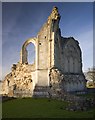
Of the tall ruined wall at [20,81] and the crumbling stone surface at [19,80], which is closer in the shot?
the tall ruined wall at [20,81]

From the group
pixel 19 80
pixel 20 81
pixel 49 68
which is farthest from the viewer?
pixel 19 80

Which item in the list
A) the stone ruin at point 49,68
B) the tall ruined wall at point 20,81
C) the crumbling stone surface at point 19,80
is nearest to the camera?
the stone ruin at point 49,68

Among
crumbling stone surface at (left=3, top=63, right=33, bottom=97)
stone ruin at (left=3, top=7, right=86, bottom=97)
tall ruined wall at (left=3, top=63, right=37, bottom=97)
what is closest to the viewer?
stone ruin at (left=3, top=7, right=86, bottom=97)

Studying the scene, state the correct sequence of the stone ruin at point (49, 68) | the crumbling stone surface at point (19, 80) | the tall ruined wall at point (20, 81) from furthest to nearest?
the crumbling stone surface at point (19, 80)
the tall ruined wall at point (20, 81)
the stone ruin at point (49, 68)

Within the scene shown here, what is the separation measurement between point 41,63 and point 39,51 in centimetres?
126

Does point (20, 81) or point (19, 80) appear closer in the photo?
point (20, 81)

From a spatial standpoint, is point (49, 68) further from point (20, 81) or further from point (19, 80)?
point (19, 80)

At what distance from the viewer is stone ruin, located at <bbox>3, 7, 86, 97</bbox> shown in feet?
77.3

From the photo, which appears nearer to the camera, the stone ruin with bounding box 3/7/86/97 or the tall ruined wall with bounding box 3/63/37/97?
the stone ruin with bounding box 3/7/86/97

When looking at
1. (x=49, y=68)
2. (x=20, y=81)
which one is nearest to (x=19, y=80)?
(x=20, y=81)

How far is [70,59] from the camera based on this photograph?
2788 centimetres

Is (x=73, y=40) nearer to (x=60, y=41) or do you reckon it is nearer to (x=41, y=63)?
(x=60, y=41)

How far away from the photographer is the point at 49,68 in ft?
79.2

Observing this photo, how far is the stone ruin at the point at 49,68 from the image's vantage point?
2356cm
